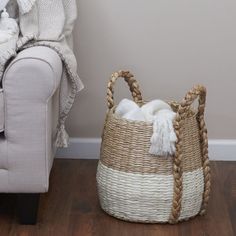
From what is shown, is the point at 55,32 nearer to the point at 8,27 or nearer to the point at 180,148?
the point at 8,27

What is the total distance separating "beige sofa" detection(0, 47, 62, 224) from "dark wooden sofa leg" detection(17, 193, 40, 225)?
0.02 meters

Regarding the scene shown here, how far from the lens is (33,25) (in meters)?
2.36

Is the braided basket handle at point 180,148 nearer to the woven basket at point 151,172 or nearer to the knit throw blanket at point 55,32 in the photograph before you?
the woven basket at point 151,172

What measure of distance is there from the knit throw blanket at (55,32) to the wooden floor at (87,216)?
23 centimetres

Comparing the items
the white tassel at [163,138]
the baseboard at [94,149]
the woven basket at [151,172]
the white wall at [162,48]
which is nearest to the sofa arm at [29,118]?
the woven basket at [151,172]

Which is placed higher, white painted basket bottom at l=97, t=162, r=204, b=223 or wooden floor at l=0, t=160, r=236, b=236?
white painted basket bottom at l=97, t=162, r=204, b=223

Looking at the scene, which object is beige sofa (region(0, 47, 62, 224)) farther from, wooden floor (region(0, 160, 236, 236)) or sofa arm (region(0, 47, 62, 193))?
wooden floor (region(0, 160, 236, 236))

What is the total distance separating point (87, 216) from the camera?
223 cm

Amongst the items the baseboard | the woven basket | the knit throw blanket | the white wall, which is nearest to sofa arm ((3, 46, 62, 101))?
the knit throw blanket

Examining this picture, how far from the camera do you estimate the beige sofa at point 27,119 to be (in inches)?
76.9

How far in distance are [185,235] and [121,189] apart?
28cm

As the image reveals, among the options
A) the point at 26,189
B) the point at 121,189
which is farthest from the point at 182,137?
the point at 26,189

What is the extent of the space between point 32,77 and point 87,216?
0.60m

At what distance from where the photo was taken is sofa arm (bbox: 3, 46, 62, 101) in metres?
1.95
